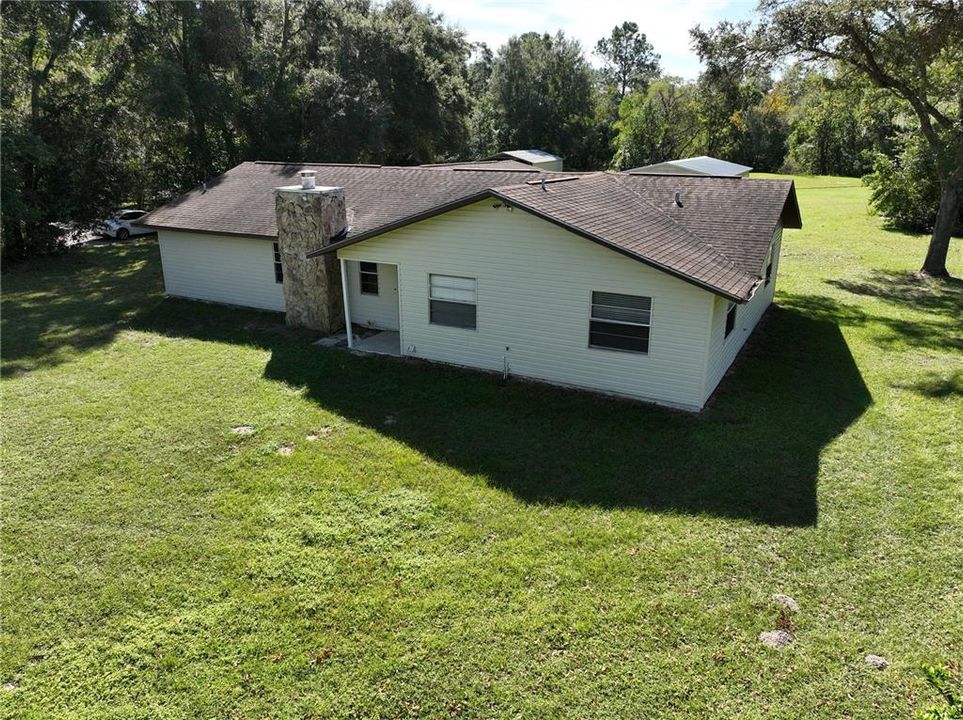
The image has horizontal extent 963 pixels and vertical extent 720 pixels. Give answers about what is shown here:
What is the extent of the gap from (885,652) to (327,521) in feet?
20.9

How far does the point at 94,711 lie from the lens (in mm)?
5918

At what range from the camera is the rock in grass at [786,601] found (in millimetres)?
6988

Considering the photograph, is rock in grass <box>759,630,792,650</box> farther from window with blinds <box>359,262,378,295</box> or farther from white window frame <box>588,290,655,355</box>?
window with blinds <box>359,262,378,295</box>

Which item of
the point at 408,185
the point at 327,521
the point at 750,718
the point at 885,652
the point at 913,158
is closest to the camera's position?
the point at 750,718

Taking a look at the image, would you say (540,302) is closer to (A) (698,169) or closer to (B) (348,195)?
(B) (348,195)

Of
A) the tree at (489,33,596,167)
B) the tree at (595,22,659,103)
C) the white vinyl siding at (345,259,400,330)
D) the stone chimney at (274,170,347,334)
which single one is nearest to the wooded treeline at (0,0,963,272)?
the tree at (489,33,596,167)

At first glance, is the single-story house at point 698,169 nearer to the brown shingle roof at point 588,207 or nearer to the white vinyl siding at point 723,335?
the brown shingle roof at point 588,207

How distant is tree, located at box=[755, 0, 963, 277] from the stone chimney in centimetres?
1422

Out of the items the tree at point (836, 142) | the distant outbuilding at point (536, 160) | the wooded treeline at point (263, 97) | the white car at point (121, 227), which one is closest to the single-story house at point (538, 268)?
the wooded treeline at point (263, 97)

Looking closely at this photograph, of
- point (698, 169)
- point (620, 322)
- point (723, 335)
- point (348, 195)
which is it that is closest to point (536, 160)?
point (698, 169)

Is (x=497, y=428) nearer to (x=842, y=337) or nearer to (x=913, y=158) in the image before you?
(x=842, y=337)

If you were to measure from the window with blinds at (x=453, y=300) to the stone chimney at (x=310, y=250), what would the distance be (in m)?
3.48

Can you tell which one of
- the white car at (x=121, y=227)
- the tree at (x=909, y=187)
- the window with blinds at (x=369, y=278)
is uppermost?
the tree at (x=909, y=187)

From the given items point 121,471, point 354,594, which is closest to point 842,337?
point 354,594
